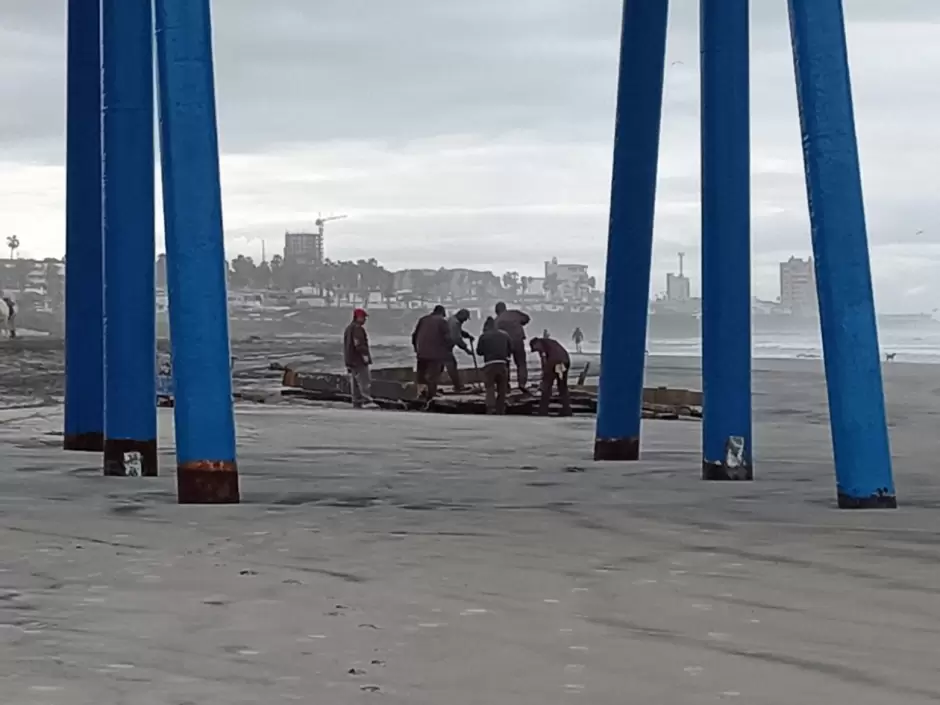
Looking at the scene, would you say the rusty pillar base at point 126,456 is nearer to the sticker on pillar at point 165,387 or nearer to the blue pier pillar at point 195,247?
the blue pier pillar at point 195,247

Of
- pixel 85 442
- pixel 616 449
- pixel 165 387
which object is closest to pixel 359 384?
pixel 165 387

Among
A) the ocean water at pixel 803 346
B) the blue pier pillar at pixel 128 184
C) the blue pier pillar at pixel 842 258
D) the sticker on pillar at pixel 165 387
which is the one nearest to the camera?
the blue pier pillar at pixel 842 258

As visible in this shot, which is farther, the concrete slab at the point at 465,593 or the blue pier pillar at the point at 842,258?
the blue pier pillar at the point at 842,258

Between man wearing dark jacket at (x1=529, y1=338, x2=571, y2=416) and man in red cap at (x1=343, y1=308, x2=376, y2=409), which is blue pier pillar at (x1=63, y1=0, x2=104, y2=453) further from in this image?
man in red cap at (x1=343, y1=308, x2=376, y2=409)

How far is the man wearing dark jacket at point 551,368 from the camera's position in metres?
17.6

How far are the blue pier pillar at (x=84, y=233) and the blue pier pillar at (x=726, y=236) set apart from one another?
5.12 m

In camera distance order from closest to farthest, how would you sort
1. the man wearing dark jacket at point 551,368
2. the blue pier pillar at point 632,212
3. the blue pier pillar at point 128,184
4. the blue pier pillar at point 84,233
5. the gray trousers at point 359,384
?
1. the blue pier pillar at point 128,184
2. the blue pier pillar at point 632,212
3. the blue pier pillar at point 84,233
4. the man wearing dark jacket at point 551,368
5. the gray trousers at point 359,384

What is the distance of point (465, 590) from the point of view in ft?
16.5

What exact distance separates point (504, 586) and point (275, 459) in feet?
19.3

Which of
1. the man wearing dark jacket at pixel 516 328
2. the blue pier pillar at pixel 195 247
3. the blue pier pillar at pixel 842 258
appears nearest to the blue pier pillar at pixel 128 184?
the blue pier pillar at pixel 195 247

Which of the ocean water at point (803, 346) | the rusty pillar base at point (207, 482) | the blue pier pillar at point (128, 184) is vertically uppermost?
the blue pier pillar at point (128, 184)

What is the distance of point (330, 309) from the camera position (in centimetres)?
5906

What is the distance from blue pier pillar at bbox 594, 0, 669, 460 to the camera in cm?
1113

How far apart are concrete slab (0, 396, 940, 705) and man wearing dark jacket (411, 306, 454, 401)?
1058cm
